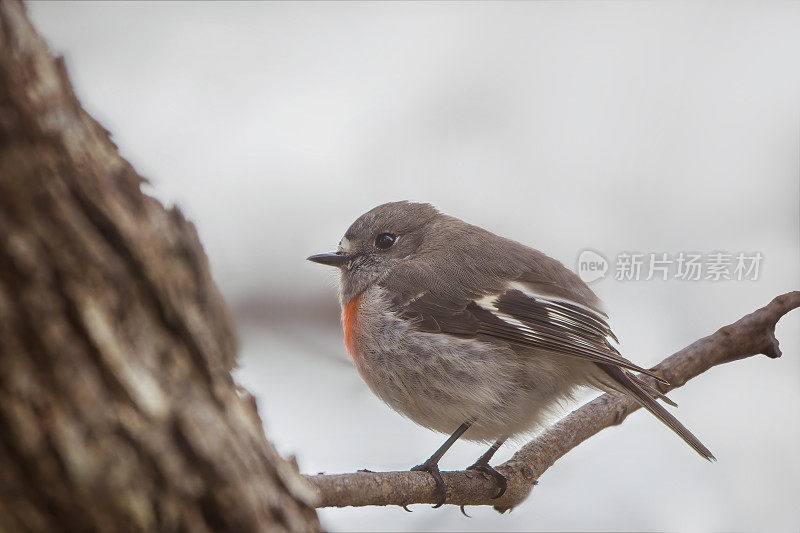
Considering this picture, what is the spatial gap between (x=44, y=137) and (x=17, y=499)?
56 centimetres

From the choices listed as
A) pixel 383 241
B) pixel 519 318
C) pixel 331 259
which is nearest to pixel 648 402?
pixel 519 318

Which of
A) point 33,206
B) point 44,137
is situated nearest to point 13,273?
point 33,206

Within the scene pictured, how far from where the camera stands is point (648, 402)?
3256 millimetres

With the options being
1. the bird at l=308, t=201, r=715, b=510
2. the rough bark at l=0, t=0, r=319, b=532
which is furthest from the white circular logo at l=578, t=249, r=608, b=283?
the rough bark at l=0, t=0, r=319, b=532

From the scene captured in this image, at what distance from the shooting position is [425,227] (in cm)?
431

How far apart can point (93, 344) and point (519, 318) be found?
246 centimetres

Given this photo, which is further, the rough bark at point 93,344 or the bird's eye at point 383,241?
the bird's eye at point 383,241

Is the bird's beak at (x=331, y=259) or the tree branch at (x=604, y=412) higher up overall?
the bird's beak at (x=331, y=259)

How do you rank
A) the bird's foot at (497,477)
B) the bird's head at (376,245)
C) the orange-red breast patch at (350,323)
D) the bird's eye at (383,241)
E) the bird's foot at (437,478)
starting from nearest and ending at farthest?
the bird's foot at (437,478) → the bird's foot at (497,477) → the orange-red breast patch at (350,323) → the bird's head at (376,245) → the bird's eye at (383,241)

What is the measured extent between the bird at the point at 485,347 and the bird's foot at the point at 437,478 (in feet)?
0.05

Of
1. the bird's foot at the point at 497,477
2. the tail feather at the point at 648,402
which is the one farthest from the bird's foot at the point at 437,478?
the tail feather at the point at 648,402

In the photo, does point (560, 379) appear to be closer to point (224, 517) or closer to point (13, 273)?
point (224, 517)

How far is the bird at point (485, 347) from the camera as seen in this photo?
3.40 meters

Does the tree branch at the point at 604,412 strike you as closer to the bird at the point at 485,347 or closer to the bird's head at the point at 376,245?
the bird at the point at 485,347
